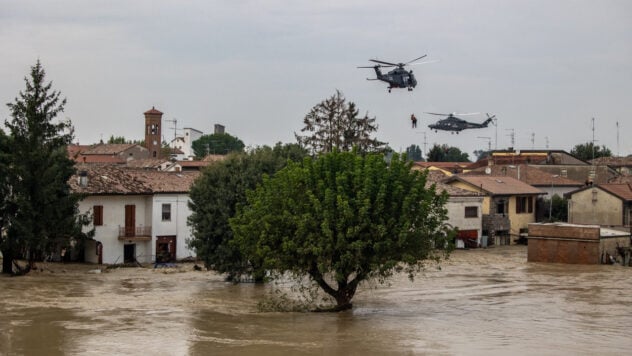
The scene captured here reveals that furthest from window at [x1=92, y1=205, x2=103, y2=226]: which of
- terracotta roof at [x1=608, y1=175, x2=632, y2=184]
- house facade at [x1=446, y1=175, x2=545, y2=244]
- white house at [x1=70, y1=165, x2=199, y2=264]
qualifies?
terracotta roof at [x1=608, y1=175, x2=632, y2=184]

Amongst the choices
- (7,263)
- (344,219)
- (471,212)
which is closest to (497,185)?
(471,212)

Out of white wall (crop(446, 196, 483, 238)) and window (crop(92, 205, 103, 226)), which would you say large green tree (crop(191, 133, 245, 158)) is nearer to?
white wall (crop(446, 196, 483, 238))

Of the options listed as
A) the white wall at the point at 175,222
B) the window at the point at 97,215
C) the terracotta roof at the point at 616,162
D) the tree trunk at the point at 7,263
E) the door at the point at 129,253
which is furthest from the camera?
the terracotta roof at the point at 616,162

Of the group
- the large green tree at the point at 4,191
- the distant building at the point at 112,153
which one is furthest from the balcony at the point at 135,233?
the distant building at the point at 112,153

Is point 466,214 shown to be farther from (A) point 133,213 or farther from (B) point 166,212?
(A) point 133,213

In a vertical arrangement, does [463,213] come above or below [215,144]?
below

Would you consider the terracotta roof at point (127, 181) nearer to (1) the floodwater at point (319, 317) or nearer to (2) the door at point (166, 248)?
(2) the door at point (166, 248)
